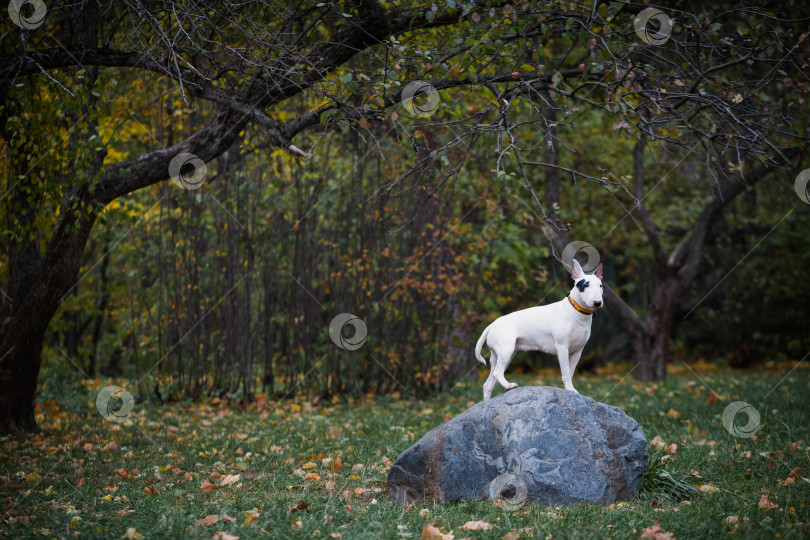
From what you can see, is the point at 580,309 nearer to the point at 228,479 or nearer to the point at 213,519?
the point at 213,519

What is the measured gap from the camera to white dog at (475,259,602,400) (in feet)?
15.4

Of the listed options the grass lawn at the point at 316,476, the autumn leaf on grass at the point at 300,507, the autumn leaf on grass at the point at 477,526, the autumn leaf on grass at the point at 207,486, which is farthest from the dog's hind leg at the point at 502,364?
the autumn leaf on grass at the point at 207,486

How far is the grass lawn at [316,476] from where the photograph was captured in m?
3.99

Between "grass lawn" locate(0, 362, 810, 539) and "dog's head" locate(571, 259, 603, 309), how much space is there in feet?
4.34

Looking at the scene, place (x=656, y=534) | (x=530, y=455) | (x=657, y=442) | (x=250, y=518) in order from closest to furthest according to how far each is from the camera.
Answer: (x=656, y=534), (x=250, y=518), (x=530, y=455), (x=657, y=442)

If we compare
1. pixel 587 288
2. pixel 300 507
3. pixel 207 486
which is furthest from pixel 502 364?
pixel 207 486

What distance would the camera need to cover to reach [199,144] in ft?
21.4

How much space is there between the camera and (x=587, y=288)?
459 centimetres

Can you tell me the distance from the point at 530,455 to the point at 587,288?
3.87 ft

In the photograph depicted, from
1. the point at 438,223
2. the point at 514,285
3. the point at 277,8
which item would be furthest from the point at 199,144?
the point at 514,285

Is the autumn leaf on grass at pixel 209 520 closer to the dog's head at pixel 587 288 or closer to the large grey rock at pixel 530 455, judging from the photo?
the large grey rock at pixel 530 455

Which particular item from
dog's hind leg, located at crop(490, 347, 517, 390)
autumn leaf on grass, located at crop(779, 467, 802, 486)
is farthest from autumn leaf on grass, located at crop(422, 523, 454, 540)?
autumn leaf on grass, located at crop(779, 467, 802, 486)

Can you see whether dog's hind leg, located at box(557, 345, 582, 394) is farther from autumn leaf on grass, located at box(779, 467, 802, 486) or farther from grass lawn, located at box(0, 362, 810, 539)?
autumn leaf on grass, located at box(779, 467, 802, 486)

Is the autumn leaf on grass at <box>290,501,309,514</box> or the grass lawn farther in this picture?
the autumn leaf on grass at <box>290,501,309,514</box>
